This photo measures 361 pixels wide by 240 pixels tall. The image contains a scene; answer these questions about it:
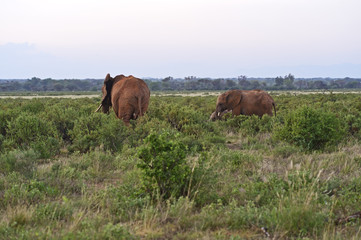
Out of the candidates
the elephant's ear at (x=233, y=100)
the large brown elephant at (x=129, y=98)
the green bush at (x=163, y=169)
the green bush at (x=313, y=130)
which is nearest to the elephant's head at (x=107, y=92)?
the large brown elephant at (x=129, y=98)

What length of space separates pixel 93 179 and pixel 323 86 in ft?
382

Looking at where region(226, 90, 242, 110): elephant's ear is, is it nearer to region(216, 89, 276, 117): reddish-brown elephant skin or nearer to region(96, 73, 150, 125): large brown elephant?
region(216, 89, 276, 117): reddish-brown elephant skin

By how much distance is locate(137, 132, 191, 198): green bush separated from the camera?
4.57 metres

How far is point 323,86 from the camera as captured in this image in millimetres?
111438

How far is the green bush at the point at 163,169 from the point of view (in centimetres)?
457

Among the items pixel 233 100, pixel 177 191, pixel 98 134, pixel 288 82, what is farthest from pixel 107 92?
pixel 288 82

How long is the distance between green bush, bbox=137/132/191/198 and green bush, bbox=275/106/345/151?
158 inches

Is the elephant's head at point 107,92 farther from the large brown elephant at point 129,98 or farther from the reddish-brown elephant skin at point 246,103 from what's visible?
the reddish-brown elephant skin at point 246,103

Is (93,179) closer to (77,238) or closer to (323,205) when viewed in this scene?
(77,238)

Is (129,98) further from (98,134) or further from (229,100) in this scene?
(229,100)

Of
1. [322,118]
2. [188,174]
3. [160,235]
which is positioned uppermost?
[322,118]

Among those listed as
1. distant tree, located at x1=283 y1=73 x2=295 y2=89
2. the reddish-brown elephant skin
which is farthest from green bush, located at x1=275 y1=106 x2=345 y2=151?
distant tree, located at x1=283 y1=73 x2=295 y2=89

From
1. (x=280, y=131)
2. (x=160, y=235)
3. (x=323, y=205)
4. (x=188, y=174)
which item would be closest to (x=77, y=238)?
(x=160, y=235)

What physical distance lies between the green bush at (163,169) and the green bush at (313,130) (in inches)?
158
